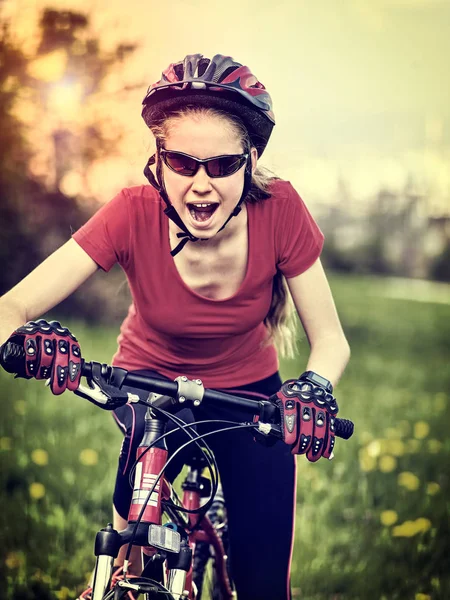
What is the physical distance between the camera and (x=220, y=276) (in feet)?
8.08

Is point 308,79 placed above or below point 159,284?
above

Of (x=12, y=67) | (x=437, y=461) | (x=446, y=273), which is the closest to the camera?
(x=12, y=67)

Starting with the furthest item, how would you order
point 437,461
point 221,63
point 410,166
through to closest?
point 410,166, point 437,461, point 221,63

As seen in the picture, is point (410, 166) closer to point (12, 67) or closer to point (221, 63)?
point (12, 67)

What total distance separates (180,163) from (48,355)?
69cm

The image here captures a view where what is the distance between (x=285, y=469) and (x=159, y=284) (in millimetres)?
689

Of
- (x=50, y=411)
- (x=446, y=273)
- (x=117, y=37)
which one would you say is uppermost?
(x=117, y=37)

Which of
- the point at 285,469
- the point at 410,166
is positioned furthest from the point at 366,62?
the point at 285,469

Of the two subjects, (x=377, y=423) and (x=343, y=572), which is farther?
(x=377, y=423)

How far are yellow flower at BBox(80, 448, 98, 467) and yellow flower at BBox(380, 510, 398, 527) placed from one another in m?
1.41

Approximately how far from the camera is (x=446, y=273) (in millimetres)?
6176

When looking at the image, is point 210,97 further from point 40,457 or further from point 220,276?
point 40,457

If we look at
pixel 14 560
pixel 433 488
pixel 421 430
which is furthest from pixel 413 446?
pixel 14 560

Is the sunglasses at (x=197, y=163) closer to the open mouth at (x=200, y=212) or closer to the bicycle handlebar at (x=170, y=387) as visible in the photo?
the open mouth at (x=200, y=212)
